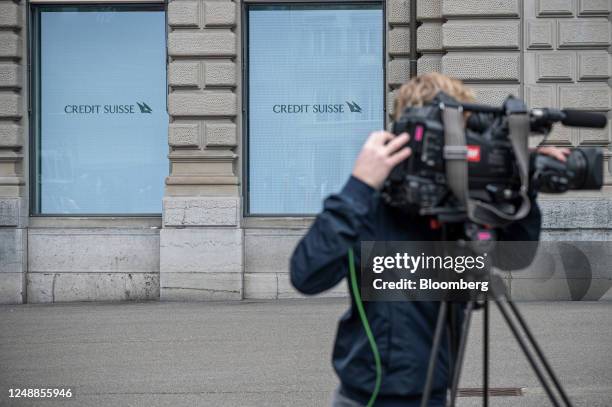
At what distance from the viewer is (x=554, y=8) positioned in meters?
13.0

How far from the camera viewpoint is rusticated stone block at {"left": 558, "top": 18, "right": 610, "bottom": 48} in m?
12.9

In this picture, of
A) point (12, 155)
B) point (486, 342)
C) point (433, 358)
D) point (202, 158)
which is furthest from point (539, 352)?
point (12, 155)

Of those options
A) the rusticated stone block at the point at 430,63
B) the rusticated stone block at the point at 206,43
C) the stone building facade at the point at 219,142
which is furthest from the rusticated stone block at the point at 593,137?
the rusticated stone block at the point at 206,43

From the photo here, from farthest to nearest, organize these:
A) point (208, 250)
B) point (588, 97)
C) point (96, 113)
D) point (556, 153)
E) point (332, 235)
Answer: point (96, 113), point (208, 250), point (588, 97), point (556, 153), point (332, 235)

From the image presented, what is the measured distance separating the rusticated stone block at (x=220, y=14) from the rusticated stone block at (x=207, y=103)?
0.92 meters

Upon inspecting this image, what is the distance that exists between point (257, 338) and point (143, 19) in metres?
6.18

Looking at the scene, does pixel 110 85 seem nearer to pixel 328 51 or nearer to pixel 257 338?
pixel 328 51

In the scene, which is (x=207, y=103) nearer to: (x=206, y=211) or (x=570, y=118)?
(x=206, y=211)

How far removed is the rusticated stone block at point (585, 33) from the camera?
509 inches

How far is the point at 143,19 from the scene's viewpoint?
1415 cm

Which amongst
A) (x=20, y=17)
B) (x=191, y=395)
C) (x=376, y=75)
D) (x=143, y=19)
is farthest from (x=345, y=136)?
(x=191, y=395)

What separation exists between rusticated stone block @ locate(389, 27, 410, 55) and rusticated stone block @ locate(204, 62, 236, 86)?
2.14 m

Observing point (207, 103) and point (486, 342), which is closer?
point (486, 342)

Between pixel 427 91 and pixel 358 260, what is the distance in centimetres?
50
